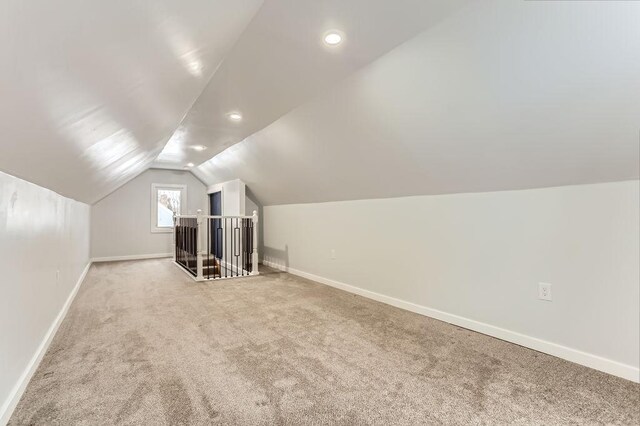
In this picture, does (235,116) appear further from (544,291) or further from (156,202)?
(156,202)

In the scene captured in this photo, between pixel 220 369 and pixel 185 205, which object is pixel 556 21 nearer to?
pixel 220 369

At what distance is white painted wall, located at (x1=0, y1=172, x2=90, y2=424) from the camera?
1580 mm

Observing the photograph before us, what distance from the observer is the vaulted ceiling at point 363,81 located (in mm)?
1083

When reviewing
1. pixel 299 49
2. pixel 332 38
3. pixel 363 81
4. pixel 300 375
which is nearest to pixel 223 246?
pixel 300 375

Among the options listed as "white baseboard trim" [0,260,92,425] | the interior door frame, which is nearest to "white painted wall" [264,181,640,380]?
"white baseboard trim" [0,260,92,425]

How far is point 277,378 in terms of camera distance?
1.88m

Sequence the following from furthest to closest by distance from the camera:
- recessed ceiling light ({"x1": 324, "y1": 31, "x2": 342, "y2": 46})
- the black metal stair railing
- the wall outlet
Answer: the black metal stair railing
the wall outlet
recessed ceiling light ({"x1": 324, "y1": 31, "x2": 342, "y2": 46})

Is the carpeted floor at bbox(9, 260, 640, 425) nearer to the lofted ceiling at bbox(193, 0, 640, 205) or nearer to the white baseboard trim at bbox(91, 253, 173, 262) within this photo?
the lofted ceiling at bbox(193, 0, 640, 205)

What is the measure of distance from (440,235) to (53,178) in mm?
3201

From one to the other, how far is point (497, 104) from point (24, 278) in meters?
3.07

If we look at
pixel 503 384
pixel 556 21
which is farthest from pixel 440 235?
pixel 556 21

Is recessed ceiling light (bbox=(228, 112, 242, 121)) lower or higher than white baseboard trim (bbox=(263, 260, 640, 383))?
higher

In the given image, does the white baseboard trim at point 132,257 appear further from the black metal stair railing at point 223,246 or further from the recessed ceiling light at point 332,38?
the recessed ceiling light at point 332,38

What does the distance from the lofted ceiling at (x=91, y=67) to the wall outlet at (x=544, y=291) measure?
2.55m
